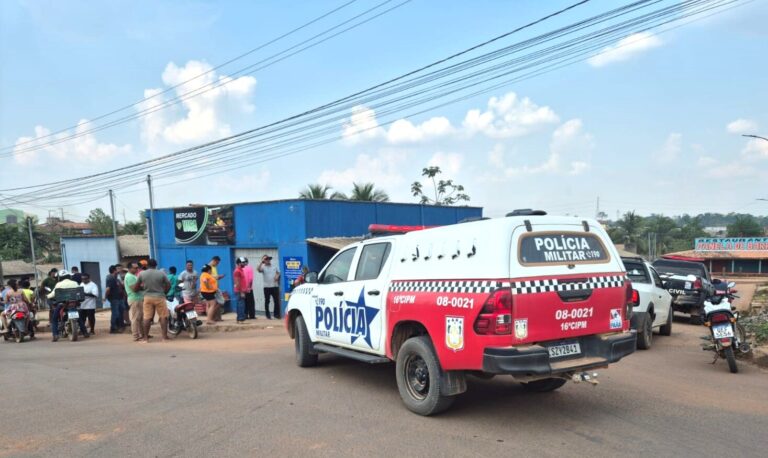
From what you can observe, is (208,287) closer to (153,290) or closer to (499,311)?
(153,290)

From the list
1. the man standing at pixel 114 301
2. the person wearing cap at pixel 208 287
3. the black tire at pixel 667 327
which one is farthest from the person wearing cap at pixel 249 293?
the black tire at pixel 667 327

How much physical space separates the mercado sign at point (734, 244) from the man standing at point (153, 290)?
55.1 metres

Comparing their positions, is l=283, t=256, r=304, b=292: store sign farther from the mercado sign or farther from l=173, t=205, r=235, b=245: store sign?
the mercado sign

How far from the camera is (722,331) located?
714 cm

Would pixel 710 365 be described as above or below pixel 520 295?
below

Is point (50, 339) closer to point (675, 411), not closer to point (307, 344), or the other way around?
point (307, 344)

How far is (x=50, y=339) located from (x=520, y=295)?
40.8 ft

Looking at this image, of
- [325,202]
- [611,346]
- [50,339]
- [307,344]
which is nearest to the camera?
[611,346]

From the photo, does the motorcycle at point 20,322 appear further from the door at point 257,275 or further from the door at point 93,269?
the door at point 93,269

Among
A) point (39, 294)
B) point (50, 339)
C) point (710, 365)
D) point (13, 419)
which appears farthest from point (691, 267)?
point (39, 294)

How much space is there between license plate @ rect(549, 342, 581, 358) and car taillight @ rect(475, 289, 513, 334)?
0.58 meters

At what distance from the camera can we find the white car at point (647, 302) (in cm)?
923

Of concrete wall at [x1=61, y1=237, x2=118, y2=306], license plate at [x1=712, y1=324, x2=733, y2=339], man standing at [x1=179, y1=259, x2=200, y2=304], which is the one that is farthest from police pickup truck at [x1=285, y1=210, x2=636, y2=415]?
concrete wall at [x1=61, y1=237, x2=118, y2=306]

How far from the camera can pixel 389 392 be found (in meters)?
6.22
